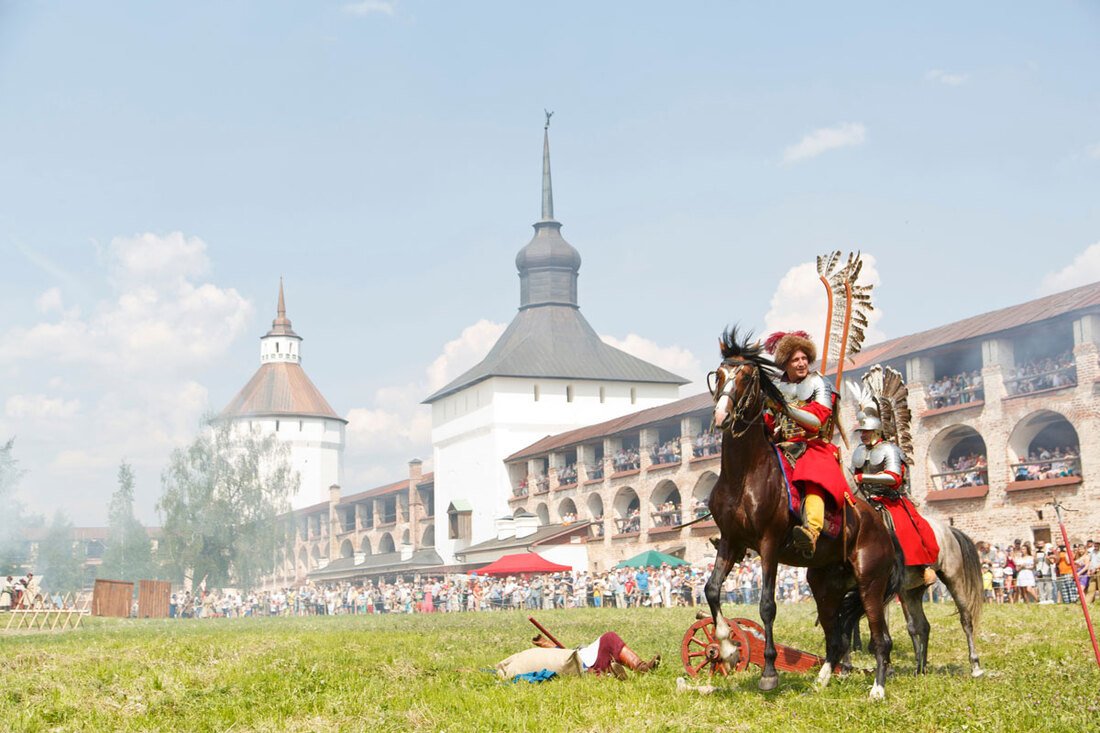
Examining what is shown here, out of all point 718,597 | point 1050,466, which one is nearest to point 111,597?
point 1050,466

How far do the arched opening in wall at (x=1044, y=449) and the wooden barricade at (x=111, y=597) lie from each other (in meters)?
28.1

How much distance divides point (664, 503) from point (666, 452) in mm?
2341

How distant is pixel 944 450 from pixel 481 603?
57.9ft

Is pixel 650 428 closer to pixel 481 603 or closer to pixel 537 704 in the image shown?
pixel 481 603

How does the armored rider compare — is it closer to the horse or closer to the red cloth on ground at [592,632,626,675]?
the horse

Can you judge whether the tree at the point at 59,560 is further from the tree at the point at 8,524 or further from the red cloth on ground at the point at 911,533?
the red cloth on ground at the point at 911,533

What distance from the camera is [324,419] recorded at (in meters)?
118

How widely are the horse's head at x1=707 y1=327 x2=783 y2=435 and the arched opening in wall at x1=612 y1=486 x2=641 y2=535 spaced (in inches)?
1845

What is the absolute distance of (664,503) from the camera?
179 ft

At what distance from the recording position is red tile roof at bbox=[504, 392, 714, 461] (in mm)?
51656

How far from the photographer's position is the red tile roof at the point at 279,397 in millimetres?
116312

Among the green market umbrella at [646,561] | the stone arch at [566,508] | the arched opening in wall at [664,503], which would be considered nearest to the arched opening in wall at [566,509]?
the stone arch at [566,508]

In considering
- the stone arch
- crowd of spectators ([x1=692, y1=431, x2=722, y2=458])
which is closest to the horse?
crowd of spectators ([x1=692, y1=431, x2=722, y2=458])

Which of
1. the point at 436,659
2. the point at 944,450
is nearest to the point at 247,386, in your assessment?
the point at 944,450
